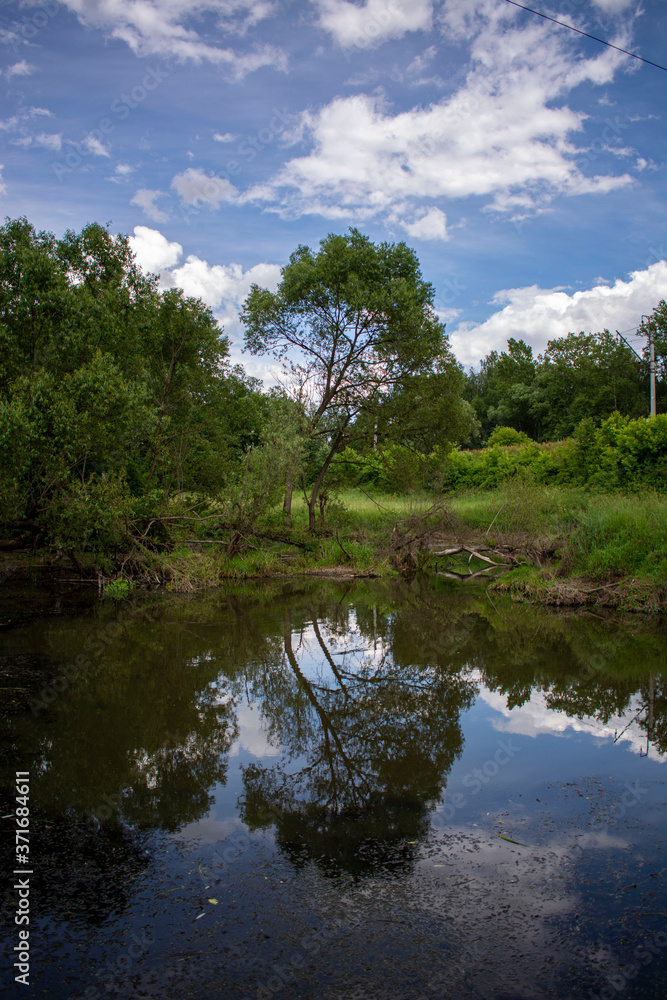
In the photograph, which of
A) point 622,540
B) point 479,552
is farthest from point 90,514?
point 622,540

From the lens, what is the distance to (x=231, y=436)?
3106 cm

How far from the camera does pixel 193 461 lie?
83.0 feet

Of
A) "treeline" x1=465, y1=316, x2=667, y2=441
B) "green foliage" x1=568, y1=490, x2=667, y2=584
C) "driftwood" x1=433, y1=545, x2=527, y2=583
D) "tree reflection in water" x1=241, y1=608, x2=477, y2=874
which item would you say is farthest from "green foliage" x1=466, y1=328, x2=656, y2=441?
"tree reflection in water" x1=241, y1=608, x2=477, y2=874

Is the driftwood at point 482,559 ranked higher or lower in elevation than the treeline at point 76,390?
lower

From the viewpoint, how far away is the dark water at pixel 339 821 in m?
3.53

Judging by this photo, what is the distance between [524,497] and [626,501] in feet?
10.1

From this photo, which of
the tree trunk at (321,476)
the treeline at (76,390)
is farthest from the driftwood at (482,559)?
the treeline at (76,390)

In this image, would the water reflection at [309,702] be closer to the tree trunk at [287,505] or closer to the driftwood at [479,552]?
the driftwood at [479,552]

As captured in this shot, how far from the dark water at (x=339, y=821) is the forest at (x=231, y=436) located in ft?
17.1

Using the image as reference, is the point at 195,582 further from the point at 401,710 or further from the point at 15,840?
the point at 15,840

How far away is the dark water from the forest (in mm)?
5202

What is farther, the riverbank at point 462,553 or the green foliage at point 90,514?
the riverbank at point 462,553

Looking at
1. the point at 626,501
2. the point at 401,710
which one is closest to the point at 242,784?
the point at 401,710

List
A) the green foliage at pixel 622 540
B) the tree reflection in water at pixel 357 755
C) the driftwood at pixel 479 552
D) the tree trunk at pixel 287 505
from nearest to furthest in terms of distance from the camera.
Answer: the tree reflection in water at pixel 357 755 < the green foliage at pixel 622 540 < the driftwood at pixel 479 552 < the tree trunk at pixel 287 505
